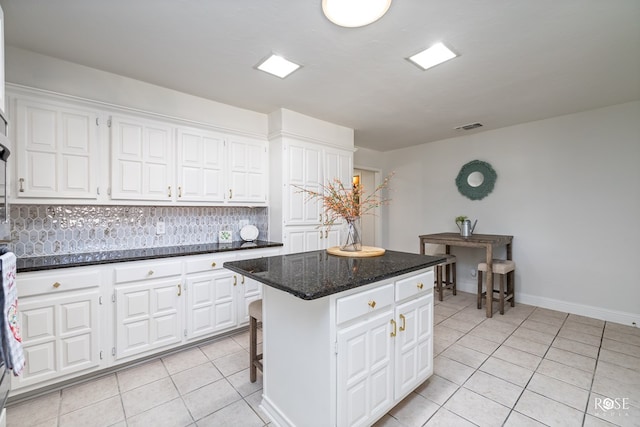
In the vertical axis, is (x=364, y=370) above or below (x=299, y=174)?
below

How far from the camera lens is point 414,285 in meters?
1.87

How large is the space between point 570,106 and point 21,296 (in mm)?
5392

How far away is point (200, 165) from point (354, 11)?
2117mm

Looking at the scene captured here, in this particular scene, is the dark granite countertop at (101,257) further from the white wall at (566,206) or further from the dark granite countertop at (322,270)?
the white wall at (566,206)

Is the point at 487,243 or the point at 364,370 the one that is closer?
the point at 364,370

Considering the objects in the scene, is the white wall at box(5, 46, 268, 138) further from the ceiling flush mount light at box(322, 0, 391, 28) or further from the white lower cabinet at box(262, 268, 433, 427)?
the white lower cabinet at box(262, 268, 433, 427)

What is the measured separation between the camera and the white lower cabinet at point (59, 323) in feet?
6.34

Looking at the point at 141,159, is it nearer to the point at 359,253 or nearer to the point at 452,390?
the point at 359,253

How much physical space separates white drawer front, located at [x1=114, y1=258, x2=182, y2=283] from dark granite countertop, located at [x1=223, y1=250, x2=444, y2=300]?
3.47 ft

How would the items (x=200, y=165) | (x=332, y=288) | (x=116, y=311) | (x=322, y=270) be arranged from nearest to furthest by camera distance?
(x=332, y=288) < (x=322, y=270) < (x=116, y=311) < (x=200, y=165)

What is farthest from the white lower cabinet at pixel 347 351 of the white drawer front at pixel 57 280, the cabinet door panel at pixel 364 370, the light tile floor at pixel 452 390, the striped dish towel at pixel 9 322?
the white drawer front at pixel 57 280

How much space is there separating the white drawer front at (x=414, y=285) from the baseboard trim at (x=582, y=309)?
110 inches

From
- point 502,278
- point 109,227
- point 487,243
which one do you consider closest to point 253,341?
point 109,227

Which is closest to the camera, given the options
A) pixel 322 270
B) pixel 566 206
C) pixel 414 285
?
pixel 322 270
